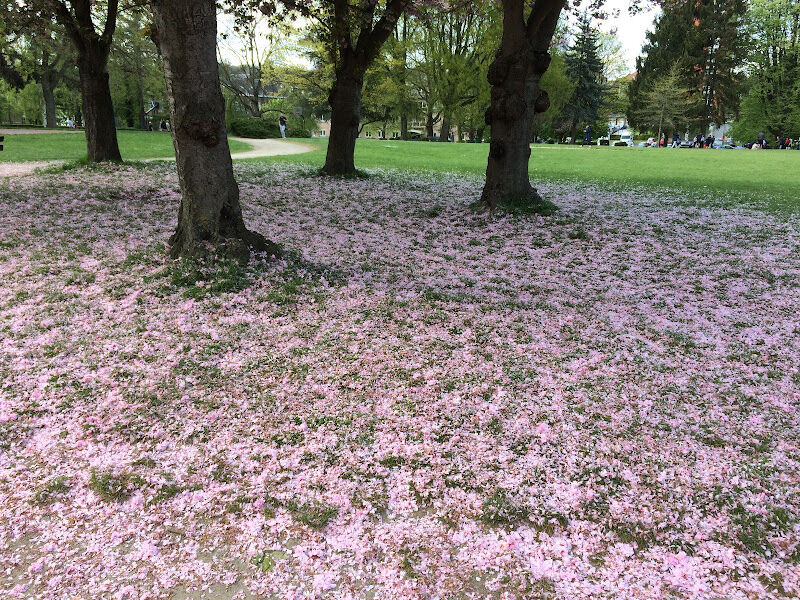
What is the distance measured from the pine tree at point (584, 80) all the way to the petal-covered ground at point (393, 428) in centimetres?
5630

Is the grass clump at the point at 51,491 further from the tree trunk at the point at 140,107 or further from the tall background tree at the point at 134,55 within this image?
the tree trunk at the point at 140,107

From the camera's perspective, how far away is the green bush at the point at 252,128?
41.9 metres

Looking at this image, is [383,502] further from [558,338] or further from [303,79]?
[303,79]

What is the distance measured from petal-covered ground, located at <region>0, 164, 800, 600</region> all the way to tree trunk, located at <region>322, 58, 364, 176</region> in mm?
8988

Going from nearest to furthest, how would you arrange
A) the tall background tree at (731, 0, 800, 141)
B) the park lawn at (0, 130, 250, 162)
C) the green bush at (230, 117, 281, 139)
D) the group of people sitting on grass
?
1. the park lawn at (0, 130, 250, 162)
2. the green bush at (230, 117, 281, 139)
3. the group of people sitting on grass
4. the tall background tree at (731, 0, 800, 141)

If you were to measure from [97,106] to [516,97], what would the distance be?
12.2m

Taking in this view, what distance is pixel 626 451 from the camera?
3.25 meters

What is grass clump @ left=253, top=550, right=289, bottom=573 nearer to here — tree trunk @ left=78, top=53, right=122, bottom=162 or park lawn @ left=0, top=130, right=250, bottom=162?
tree trunk @ left=78, top=53, right=122, bottom=162

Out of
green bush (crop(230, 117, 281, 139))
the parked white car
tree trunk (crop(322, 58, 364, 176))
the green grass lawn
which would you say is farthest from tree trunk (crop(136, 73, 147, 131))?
the parked white car

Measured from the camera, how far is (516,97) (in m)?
9.59

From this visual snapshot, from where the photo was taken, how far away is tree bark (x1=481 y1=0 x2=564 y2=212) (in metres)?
9.43

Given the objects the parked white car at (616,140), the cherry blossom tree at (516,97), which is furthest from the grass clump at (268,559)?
the parked white car at (616,140)

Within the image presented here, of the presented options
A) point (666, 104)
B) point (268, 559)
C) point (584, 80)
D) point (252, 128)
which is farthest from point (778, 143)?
point (268, 559)

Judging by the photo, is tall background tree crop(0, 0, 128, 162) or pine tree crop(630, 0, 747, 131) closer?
tall background tree crop(0, 0, 128, 162)
